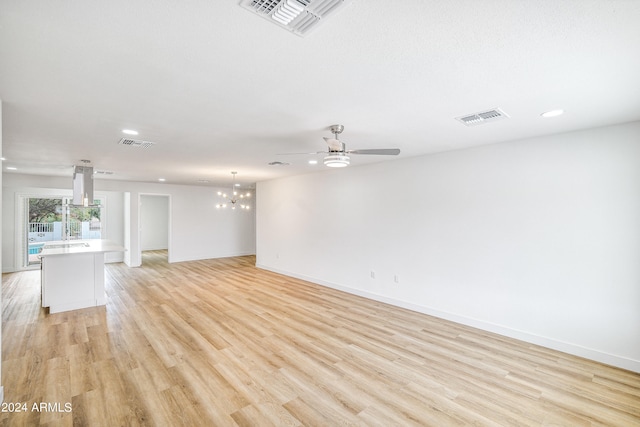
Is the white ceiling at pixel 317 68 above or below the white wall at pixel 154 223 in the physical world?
above

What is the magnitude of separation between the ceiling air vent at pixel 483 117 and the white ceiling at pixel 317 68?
9cm

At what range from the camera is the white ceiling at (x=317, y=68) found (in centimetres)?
145

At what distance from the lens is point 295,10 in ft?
4.61

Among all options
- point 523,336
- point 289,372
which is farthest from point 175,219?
point 523,336

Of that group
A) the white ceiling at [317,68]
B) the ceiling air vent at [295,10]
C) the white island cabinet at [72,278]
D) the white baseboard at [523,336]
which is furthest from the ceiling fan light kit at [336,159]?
the white island cabinet at [72,278]

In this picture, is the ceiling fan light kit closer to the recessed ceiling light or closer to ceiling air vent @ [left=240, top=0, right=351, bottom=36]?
ceiling air vent @ [left=240, top=0, right=351, bottom=36]

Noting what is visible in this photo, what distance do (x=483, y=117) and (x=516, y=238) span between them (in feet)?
6.21

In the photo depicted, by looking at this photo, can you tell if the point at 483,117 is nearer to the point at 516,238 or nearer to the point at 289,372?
the point at 516,238

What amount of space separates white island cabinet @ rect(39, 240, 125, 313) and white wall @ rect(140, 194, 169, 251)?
276 inches

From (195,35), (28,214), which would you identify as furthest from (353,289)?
(28,214)

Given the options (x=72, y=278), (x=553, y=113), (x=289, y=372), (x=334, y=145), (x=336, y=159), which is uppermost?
(x=553, y=113)

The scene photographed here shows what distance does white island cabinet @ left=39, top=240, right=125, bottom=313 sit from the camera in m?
4.73

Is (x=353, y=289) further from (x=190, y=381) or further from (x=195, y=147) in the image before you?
(x=195, y=147)

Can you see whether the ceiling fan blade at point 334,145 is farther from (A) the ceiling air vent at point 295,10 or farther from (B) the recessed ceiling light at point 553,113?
(B) the recessed ceiling light at point 553,113
